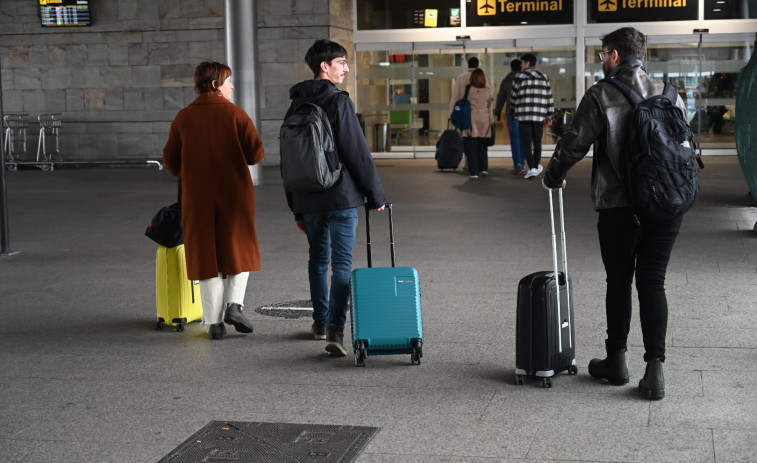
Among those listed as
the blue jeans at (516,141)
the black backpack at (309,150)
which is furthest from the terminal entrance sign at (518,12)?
the black backpack at (309,150)

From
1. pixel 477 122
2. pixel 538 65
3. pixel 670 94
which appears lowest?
pixel 477 122

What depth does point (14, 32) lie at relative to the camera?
22.3 metres

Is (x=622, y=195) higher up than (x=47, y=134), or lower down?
lower down

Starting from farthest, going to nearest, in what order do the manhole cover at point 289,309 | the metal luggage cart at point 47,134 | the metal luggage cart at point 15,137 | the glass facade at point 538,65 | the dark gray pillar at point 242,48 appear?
the glass facade at point 538,65 → the metal luggage cart at point 15,137 → the metal luggage cart at point 47,134 → the dark gray pillar at point 242,48 → the manhole cover at point 289,309

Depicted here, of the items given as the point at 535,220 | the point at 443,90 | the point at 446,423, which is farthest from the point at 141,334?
the point at 443,90

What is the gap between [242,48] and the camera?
16.8 metres

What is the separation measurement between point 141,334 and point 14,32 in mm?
17246

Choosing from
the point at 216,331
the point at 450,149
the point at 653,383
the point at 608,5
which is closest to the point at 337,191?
the point at 216,331

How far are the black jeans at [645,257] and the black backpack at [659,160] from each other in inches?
5.3

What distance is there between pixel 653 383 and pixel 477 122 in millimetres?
12486

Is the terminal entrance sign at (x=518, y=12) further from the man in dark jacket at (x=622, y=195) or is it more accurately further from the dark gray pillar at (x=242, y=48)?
the man in dark jacket at (x=622, y=195)

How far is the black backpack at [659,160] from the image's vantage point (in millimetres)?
4992

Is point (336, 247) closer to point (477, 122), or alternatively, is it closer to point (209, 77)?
point (209, 77)

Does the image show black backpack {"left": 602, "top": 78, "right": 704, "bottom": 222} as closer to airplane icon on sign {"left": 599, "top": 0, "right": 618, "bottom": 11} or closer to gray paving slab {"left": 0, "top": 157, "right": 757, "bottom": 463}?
gray paving slab {"left": 0, "top": 157, "right": 757, "bottom": 463}
